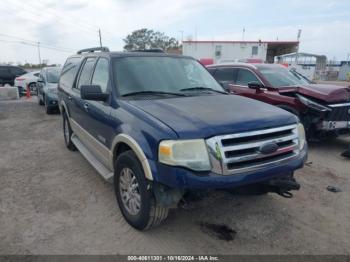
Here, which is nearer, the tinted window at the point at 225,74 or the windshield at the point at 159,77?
the windshield at the point at 159,77

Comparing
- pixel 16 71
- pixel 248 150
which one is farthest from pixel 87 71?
pixel 16 71

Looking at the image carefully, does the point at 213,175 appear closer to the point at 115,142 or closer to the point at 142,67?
the point at 115,142

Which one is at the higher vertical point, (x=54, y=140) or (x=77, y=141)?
(x=77, y=141)

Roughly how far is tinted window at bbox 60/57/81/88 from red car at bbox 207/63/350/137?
2.65m

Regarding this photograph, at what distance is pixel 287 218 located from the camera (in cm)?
355

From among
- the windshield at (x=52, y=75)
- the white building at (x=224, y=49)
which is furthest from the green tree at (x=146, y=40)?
the windshield at (x=52, y=75)

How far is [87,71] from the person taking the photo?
4.80 metres

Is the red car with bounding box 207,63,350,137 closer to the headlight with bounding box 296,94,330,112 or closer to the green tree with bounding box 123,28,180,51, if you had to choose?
the headlight with bounding box 296,94,330,112

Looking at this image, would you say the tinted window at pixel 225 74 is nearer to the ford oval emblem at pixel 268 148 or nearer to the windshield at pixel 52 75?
the ford oval emblem at pixel 268 148

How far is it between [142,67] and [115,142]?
114 cm

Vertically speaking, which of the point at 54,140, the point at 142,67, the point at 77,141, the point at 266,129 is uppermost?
the point at 142,67

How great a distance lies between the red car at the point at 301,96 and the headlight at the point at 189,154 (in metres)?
2.58

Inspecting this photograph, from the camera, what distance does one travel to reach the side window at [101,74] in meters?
3.90

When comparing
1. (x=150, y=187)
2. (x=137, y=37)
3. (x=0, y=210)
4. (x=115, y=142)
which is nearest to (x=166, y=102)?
(x=115, y=142)
